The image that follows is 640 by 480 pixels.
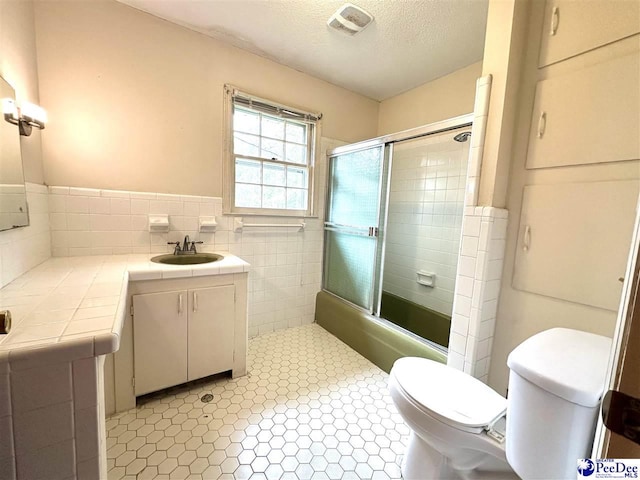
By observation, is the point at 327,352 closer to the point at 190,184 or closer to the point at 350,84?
the point at 190,184

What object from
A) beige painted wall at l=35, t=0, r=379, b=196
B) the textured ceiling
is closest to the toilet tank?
the textured ceiling

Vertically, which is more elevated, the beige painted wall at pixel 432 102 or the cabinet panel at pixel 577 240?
the beige painted wall at pixel 432 102

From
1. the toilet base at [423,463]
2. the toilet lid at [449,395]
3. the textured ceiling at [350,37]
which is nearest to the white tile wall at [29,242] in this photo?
the textured ceiling at [350,37]

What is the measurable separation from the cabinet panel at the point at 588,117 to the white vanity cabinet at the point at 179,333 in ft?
6.08

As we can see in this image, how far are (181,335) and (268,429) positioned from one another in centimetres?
76

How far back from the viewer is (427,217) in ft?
8.39

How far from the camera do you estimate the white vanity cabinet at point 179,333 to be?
1.50 metres

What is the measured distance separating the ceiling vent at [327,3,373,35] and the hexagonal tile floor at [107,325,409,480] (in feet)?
8.18

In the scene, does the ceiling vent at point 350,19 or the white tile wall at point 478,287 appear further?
the ceiling vent at point 350,19

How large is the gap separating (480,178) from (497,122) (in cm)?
28

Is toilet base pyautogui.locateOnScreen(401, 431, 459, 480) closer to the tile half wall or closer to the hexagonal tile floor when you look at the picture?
the hexagonal tile floor

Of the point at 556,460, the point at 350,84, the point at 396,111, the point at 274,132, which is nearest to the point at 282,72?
the point at 274,132

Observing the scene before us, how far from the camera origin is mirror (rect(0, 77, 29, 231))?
1111 millimetres

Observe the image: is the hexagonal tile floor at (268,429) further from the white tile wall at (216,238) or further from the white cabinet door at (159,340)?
the white tile wall at (216,238)
